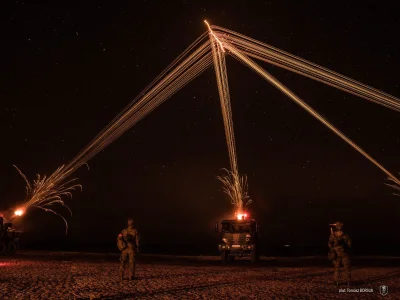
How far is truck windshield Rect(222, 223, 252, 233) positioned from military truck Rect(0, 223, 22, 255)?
11.9m

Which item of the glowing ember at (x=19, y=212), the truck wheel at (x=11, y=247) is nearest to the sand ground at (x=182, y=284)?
the truck wheel at (x=11, y=247)

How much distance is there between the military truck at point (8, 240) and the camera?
96.1 ft

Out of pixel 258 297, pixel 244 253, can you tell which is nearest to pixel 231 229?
pixel 244 253

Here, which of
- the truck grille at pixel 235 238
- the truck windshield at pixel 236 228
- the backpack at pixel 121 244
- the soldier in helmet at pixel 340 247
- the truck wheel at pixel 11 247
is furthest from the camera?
the truck wheel at pixel 11 247

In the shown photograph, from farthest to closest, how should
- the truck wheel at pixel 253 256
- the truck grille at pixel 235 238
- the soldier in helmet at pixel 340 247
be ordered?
the truck grille at pixel 235 238, the truck wheel at pixel 253 256, the soldier in helmet at pixel 340 247

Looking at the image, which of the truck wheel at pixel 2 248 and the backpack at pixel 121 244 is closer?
the backpack at pixel 121 244

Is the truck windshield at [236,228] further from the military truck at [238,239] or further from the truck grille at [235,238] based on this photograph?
Answer: the truck grille at [235,238]

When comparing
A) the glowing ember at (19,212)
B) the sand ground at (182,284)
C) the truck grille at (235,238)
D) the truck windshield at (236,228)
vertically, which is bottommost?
the sand ground at (182,284)

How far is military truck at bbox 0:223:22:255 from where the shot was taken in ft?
96.1

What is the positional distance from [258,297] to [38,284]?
6.57 meters

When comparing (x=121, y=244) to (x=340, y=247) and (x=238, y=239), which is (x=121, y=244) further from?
(x=238, y=239)

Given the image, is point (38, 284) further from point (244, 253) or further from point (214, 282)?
point (244, 253)

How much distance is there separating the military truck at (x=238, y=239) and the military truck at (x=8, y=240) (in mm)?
11650

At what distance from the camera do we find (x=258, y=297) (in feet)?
43.7
